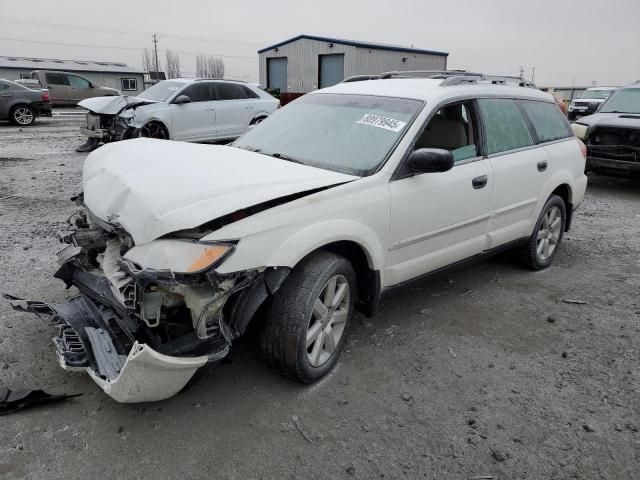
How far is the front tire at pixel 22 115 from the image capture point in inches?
632

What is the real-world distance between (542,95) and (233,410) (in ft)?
13.4

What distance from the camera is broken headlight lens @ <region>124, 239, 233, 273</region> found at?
240 centimetres

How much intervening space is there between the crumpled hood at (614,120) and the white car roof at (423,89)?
5382 millimetres

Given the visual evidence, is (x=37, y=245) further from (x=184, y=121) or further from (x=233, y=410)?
(x=184, y=121)

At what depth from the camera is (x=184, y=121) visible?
36.7 feet

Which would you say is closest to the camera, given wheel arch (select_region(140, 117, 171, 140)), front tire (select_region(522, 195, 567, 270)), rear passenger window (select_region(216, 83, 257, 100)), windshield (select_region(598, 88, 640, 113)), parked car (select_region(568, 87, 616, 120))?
front tire (select_region(522, 195, 567, 270))

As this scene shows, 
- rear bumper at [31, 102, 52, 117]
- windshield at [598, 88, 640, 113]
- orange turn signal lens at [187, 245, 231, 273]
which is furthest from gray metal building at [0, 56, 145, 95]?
orange turn signal lens at [187, 245, 231, 273]

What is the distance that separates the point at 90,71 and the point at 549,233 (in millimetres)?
40687

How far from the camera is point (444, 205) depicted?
362 cm

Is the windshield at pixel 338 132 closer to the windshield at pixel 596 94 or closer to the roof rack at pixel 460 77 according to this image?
the roof rack at pixel 460 77

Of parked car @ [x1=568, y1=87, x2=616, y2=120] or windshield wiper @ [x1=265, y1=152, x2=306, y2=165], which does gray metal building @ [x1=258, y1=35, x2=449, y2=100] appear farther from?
windshield wiper @ [x1=265, y1=152, x2=306, y2=165]

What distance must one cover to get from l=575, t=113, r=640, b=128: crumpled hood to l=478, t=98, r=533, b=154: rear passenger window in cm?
546

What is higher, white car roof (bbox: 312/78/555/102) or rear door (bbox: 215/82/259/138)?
white car roof (bbox: 312/78/555/102)

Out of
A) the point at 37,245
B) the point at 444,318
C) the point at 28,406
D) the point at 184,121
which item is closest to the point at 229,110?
the point at 184,121
